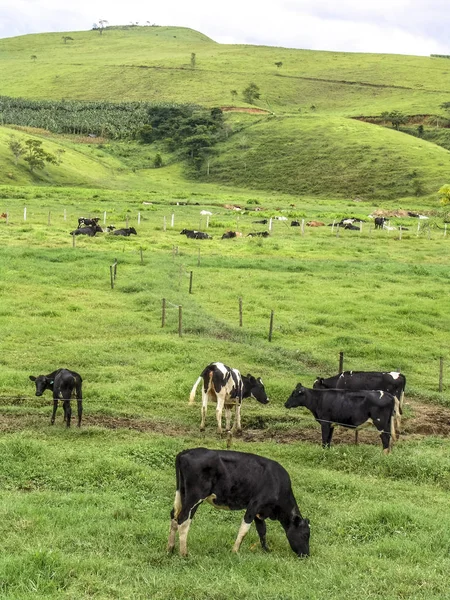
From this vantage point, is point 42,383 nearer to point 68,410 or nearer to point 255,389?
point 68,410

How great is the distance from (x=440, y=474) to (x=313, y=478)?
8.39ft

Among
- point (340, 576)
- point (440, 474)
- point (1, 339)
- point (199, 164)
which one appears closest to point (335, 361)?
point (440, 474)

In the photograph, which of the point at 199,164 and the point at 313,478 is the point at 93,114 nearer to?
→ the point at 199,164

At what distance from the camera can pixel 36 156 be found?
76.4 meters

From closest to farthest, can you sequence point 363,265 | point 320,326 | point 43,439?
point 43,439, point 320,326, point 363,265

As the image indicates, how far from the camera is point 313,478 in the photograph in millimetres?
12586

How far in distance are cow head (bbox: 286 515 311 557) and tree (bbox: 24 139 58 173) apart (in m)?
71.4

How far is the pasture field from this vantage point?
8.73 m

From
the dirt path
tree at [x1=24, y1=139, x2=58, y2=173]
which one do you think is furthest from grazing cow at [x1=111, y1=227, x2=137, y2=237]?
tree at [x1=24, y1=139, x2=58, y2=173]

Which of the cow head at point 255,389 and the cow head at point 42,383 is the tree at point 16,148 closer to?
the cow head at point 42,383

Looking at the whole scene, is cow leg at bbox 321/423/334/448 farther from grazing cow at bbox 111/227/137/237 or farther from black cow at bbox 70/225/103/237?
grazing cow at bbox 111/227/137/237

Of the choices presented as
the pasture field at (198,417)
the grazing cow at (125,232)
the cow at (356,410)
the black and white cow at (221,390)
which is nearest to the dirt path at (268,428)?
the pasture field at (198,417)

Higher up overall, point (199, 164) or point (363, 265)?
point (199, 164)

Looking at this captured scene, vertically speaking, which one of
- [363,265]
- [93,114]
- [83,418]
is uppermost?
[93,114]
